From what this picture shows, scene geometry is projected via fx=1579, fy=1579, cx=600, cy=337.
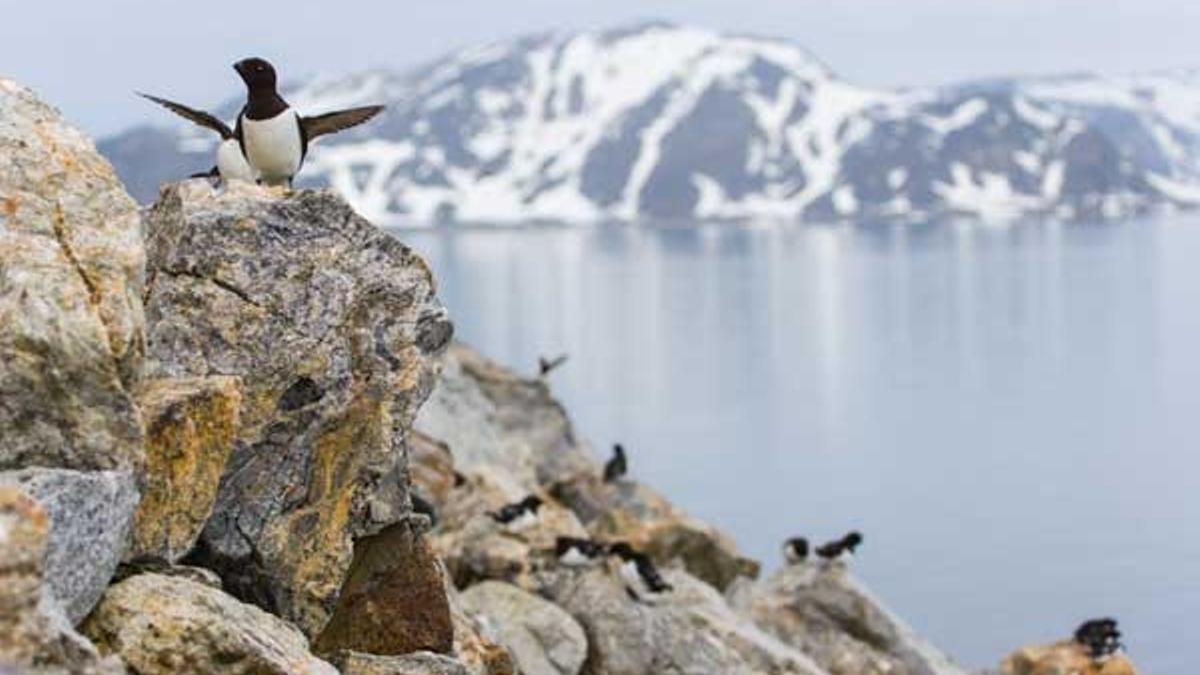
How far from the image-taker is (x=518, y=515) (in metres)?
21.5

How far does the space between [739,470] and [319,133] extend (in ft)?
150

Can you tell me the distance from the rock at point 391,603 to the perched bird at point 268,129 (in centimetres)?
280

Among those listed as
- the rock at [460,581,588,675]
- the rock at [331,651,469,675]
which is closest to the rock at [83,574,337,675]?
the rock at [331,651,469,675]

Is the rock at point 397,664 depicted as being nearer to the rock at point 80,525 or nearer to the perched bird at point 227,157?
the rock at point 80,525

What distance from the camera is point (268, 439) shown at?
10500mm

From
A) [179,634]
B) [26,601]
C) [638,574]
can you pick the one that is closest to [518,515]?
[638,574]

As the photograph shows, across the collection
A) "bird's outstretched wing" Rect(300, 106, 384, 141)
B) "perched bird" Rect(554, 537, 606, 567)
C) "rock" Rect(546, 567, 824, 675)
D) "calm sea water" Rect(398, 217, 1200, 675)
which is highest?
"bird's outstretched wing" Rect(300, 106, 384, 141)

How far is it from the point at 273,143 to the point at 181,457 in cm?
289

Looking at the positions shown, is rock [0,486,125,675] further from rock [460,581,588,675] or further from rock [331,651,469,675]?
rock [460,581,588,675]

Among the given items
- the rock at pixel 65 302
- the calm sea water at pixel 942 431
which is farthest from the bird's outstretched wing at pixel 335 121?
the calm sea water at pixel 942 431

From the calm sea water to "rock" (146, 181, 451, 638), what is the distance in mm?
25635

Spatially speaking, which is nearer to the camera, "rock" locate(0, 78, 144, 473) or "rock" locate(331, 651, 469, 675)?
"rock" locate(0, 78, 144, 473)

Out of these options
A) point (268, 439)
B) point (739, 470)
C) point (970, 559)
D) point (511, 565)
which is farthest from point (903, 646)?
point (739, 470)

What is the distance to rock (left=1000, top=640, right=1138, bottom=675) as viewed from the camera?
74.4 ft
